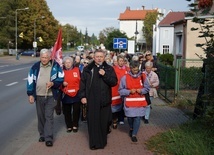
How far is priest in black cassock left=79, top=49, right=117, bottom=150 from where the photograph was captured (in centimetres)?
688

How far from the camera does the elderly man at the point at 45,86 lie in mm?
7105

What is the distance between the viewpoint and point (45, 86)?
23.3ft

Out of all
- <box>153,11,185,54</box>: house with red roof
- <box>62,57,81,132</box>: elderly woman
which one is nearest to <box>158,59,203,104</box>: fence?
<box>62,57,81,132</box>: elderly woman

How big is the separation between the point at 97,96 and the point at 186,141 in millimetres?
1706

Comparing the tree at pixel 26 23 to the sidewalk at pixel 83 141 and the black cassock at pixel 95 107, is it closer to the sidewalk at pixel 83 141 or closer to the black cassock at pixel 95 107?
the sidewalk at pixel 83 141

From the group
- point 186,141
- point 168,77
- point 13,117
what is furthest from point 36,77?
point 168,77

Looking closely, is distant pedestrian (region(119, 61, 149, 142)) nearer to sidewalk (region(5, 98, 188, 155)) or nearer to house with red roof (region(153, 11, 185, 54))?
sidewalk (region(5, 98, 188, 155))

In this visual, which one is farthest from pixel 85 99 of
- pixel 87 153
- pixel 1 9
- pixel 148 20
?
pixel 148 20

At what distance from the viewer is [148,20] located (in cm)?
8919

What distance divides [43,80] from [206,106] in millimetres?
2910

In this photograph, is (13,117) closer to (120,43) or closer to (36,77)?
(36,77)

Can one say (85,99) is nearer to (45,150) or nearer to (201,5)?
(45,150)

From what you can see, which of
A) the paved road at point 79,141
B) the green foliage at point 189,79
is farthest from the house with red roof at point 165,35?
the paved road at point 79,141

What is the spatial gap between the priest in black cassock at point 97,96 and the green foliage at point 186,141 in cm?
91
